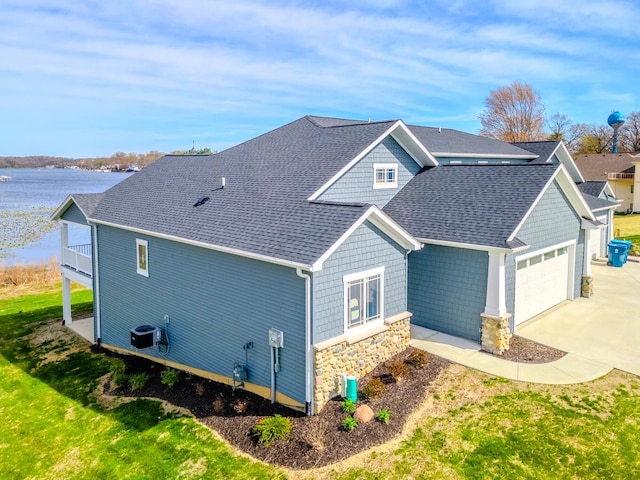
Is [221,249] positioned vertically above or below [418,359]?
above

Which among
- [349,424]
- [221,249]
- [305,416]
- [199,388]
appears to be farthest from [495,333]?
[199,388]

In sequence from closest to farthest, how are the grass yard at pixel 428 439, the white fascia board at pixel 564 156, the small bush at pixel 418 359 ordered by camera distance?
the grass yard at pixel 428 439 → the small bush at pixel 418 359 → the white fascia board at pixel 564 156

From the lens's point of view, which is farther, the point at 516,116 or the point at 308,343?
the point at 516,116

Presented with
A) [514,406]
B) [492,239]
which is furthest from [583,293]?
[514,406]

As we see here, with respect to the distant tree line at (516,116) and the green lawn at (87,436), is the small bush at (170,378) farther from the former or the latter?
the distant tree line at (516,116)

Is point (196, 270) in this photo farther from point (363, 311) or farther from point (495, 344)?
point (495, 344)

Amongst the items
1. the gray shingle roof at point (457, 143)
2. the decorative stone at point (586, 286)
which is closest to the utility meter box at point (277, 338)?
the gray shingle roof at point (457, 143)

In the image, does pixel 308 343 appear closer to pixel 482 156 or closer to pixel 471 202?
pixel 471 202
